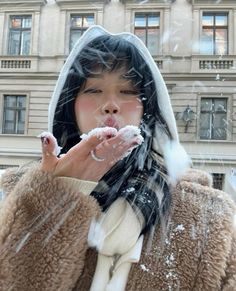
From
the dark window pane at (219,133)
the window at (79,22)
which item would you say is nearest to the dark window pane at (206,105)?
the dark window pane at (219,133)

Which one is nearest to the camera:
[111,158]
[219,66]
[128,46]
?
[111,158]

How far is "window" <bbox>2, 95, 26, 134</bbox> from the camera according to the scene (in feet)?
4.82

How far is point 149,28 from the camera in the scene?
150cm

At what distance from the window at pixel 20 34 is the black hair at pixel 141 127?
→ 35.1 inches

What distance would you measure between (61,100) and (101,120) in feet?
0.35

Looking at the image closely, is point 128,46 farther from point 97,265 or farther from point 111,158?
point 97,265

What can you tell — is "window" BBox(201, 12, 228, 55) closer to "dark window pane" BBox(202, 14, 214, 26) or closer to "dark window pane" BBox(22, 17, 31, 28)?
"dark window pane" BBox(202, 14, 214, 26)

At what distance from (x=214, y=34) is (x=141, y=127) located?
113 cm

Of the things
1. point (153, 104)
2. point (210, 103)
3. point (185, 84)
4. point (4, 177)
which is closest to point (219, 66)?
point (210, 103)

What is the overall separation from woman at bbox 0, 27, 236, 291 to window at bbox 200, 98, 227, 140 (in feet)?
3.05

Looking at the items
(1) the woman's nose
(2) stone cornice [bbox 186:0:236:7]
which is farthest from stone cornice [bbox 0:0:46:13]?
(1) the woman's nose

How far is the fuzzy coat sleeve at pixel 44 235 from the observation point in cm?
49

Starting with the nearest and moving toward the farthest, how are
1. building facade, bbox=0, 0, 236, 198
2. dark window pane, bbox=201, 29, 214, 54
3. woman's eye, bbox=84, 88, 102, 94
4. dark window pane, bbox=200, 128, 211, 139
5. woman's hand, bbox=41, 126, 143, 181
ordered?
woman's hand, bbox=41, 126, 143, 181 < woman's eye, bbox=84, 88, 102, 94 < building facade, bbox=0, 0, 236, 198 < dark window pane, bbox=200, 128, 211, 139 < dark window pane, bbox=201, 29, 214, 54

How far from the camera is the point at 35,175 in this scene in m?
0.52
